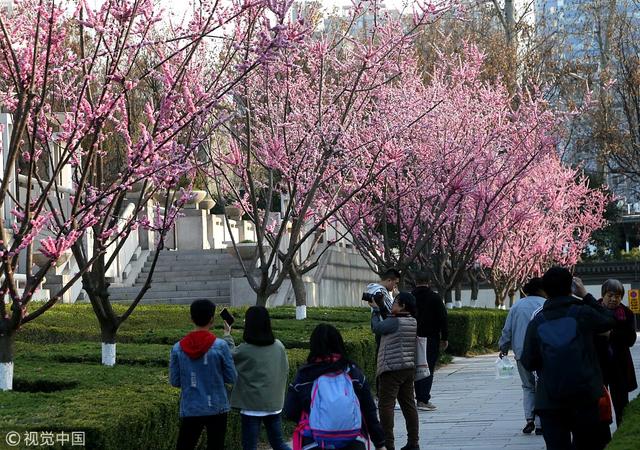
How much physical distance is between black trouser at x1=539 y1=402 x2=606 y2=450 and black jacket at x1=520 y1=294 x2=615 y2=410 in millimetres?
59

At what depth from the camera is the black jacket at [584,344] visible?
832 cm

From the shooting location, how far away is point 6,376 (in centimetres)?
1077

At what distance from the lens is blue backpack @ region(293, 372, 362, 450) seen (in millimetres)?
7668

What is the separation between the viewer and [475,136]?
23.7 metres

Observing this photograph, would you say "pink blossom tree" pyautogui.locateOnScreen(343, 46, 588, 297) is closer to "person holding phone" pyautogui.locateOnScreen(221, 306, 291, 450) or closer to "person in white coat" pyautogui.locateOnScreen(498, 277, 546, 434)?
"person in white coat" pyautogui.locateOnScreen(498, 277, 546, 434)

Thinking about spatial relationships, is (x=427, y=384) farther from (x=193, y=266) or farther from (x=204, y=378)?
(x=193, y=266)

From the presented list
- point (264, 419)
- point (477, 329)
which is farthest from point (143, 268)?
point (264, 419)

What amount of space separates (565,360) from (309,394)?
5.63 ft

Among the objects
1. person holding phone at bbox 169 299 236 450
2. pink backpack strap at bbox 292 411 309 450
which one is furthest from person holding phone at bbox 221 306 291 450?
pink backpack strap at bbox 292 411 309 450

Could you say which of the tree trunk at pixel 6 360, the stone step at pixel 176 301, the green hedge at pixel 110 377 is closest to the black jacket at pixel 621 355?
the green hedge at pixel 110 377

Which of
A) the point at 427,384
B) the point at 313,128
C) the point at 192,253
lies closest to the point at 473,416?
the point at 427,384

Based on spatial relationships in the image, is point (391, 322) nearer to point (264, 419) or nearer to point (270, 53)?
point (264, 419)

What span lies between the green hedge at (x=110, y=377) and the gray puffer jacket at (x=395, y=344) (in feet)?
4.61

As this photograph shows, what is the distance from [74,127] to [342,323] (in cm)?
1119
